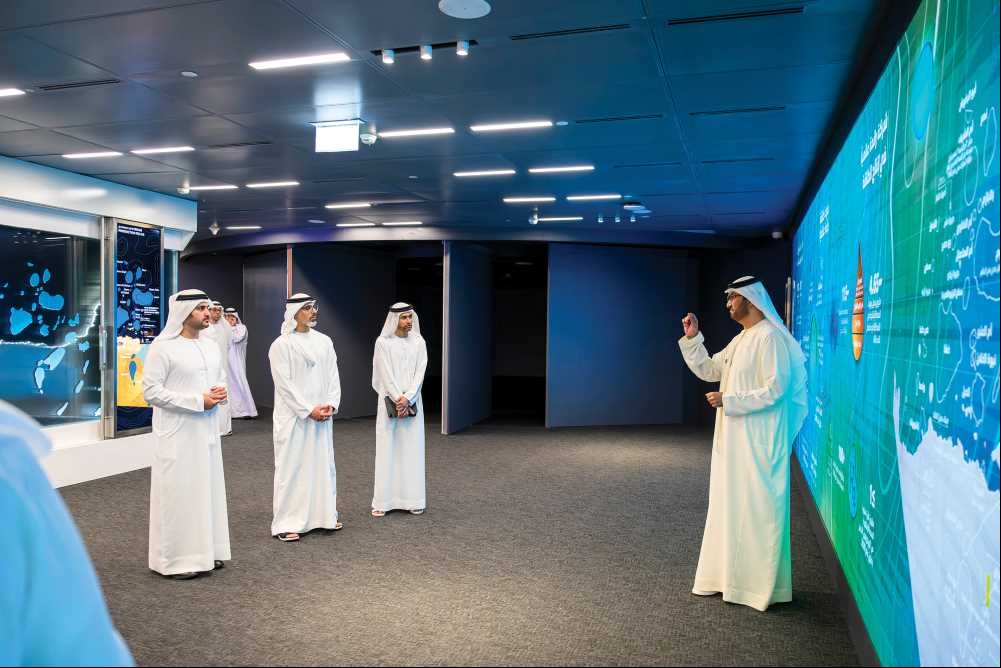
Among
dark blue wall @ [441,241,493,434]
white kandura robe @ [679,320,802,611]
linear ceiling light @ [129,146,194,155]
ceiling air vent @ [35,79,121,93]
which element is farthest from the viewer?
dark blue wall @ [441,241,493,434]

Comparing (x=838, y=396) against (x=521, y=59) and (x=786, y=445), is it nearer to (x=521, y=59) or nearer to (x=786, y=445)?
(x=786, y=445)

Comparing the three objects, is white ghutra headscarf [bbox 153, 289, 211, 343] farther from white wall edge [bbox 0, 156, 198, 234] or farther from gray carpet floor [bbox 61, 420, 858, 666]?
white wall edge [bbox 0, 156, 198, 234]

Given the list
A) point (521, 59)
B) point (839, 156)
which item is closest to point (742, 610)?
point (839, 156)

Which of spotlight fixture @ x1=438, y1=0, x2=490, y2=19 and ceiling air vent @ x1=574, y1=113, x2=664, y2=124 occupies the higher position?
spotlight fixture @ x1=438, y1=0, x2=490, y2=19

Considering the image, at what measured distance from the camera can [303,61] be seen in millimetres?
4379

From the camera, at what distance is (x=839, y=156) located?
199 inches

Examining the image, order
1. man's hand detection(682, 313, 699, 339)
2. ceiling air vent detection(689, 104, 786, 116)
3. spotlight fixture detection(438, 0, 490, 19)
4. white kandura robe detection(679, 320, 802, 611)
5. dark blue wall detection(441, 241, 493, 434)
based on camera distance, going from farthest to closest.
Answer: dark blue wall detection(441, 241, 493, 434), ceiling air vent detection(689, 104, 786, 116), man's hand detection(682, 313, 699, 339), white kandura robe detection(679, 320, 802, 611), spotlight fixture detection(438, 0, 490, 19)

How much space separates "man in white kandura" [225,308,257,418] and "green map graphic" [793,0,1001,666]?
33.5 feet

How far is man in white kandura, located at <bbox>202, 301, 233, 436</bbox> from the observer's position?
1079 centimetres

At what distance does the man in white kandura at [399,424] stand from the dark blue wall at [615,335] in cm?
586

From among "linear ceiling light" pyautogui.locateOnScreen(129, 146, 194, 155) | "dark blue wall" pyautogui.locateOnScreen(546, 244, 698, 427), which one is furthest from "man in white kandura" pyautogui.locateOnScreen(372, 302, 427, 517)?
"dark blue wall" pyautogui.locateOnScreen(546, 244, 698, 427)

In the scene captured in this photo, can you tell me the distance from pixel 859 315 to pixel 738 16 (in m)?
1.62

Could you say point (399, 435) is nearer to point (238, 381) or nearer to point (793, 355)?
point (793, 355)

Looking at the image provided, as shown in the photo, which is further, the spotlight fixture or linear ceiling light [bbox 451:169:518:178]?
linear ceiling light [bbox 451:169:518:178]
